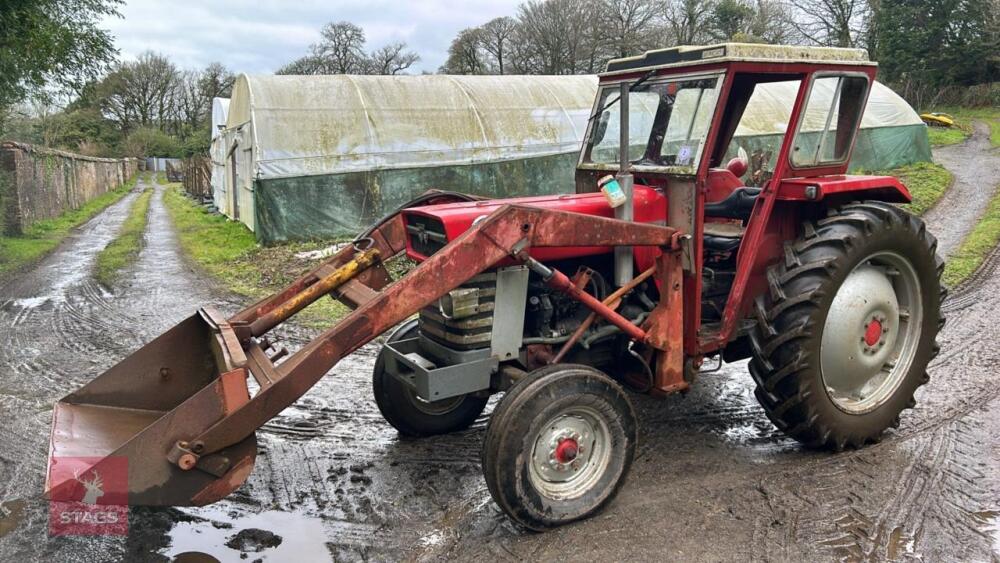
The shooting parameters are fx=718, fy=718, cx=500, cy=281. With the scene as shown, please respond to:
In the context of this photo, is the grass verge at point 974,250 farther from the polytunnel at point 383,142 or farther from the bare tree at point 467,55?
the bare tree at point 467,55

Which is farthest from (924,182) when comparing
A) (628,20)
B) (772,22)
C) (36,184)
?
(628,20)

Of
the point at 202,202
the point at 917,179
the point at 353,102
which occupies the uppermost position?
the point at 353,102

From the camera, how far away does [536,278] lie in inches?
162

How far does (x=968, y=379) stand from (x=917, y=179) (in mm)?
12335

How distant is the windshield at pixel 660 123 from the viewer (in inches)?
167

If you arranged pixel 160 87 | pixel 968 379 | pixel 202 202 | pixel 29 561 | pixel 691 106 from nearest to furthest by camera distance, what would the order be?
pixel 29 561, pixel 691 106, pixel 968 379, pixel 202 202, pixel 160 87

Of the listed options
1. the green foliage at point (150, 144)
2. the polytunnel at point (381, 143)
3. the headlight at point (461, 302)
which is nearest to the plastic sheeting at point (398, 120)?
the polytunnel at point (381, 143)

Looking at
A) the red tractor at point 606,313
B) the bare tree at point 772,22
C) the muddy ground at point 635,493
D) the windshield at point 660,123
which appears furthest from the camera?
the bare tree at point 772,22

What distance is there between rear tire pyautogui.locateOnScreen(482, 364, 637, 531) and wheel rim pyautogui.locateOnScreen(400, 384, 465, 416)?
3.86 feet

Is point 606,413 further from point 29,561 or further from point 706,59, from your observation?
point 29,561

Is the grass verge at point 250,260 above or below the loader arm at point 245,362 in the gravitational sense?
below

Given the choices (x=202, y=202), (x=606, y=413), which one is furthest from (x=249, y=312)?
(x=202, y=202)

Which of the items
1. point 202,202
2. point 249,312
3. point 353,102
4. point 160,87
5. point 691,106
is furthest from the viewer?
point 160,87

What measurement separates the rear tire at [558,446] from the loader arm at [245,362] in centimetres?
51
